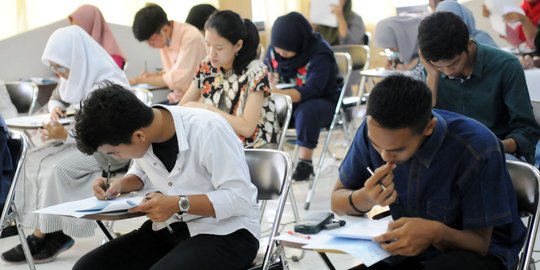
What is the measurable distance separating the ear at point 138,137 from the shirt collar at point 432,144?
0.74 m

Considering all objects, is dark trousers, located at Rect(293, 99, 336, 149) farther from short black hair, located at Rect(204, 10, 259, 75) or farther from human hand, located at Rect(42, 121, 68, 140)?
human hand, located at Rect(42, 121, 68, 140)

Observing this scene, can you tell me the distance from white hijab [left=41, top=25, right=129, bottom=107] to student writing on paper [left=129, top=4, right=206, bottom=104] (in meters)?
1.04

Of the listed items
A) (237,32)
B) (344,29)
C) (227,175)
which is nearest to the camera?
(227,175)

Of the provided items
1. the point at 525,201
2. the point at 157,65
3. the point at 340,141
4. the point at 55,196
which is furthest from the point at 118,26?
the point at 525,201

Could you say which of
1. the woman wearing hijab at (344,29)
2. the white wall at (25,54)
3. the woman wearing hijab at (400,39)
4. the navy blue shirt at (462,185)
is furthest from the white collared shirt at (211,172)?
the woman wearing hijab at (344,29)

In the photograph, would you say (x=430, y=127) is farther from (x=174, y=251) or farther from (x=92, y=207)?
(x=92, y=207)

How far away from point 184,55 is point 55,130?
65.9 inches

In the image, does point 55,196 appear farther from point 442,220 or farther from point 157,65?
point 157,65

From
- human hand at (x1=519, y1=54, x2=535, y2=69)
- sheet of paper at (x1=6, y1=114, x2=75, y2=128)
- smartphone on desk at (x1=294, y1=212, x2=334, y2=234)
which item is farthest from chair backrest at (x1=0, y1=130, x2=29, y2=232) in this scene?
human hand at (x1=519, y1=54, x2=535, y2=69)

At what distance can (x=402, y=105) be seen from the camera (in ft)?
5.85

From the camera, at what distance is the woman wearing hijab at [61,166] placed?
359cm

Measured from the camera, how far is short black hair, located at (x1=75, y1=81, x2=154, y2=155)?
2.10m

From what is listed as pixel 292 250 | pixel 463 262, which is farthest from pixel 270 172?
pixel 292 250

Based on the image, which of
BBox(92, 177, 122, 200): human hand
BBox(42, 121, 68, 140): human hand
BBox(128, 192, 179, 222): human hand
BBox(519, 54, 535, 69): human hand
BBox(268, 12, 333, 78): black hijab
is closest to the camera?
BBox(128, 192, 179, 222): human hand
